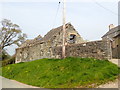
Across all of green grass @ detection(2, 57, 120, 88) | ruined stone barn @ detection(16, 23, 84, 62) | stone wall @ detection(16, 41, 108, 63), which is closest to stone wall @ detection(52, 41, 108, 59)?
stone wall @ detection(16, 41, 108, 63)

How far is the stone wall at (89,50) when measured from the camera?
1419cm

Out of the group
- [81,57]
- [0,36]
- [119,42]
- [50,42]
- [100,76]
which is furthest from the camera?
[0,36]

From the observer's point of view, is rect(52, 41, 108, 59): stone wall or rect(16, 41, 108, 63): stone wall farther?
rect(16, 41, 108, 63): stone wall

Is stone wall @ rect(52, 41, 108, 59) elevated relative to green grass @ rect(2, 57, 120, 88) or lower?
elevated

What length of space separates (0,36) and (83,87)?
1266 inches

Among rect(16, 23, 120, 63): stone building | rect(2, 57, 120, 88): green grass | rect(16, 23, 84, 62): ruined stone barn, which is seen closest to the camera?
rect(2, 57, 120, 88): green grass

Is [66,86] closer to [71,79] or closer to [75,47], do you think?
[71,79]

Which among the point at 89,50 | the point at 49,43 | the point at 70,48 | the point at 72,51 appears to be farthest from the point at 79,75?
the point at 49,43

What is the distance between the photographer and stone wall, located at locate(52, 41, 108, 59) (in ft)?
46.5

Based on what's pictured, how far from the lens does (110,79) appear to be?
9969 millimetres

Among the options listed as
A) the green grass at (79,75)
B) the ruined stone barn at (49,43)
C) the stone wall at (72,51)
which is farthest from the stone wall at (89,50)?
the ruined stone barn at (49,43)

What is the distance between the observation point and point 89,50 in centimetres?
1509

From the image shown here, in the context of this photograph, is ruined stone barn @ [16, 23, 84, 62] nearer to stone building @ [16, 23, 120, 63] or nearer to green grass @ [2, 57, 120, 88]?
stone building @ [16, 23, 120, 63]

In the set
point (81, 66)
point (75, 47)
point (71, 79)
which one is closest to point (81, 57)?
point (75, 47)
